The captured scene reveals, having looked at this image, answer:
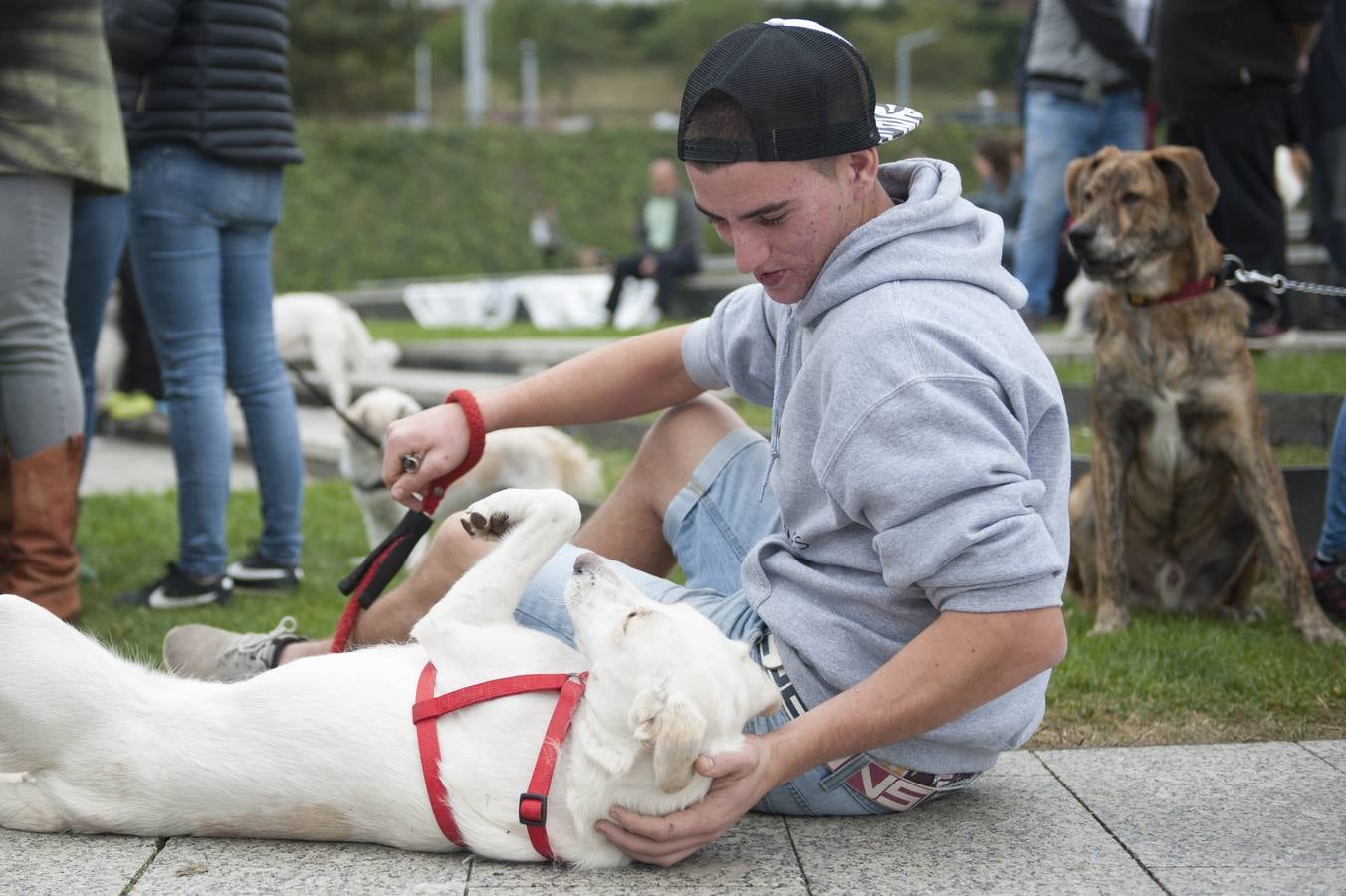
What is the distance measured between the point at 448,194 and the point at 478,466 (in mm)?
19491

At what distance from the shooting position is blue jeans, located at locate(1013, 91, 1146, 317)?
758cm

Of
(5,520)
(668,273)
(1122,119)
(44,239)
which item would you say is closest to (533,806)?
(44,239)

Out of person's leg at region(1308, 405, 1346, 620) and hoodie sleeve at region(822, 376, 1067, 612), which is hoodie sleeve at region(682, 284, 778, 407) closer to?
hoodie sleeve at region(822, 376, 1067, 612)

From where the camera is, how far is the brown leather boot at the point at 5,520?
164 inches

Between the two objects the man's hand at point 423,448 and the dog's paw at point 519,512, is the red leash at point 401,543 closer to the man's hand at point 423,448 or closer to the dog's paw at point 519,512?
the man's hand at point 423,448

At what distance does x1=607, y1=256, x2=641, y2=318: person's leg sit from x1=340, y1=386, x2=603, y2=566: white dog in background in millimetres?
9194

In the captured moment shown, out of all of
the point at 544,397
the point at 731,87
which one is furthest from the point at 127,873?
the point at 731,87

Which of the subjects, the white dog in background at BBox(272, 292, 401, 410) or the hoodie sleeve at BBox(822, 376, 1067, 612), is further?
the white dog in background at BBox(272, 292, 401, 410)

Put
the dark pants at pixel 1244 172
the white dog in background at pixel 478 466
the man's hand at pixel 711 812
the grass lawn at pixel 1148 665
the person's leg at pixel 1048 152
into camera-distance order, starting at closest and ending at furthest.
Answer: the man's hand at pixel 711 812
the grass lawn at pixel 1148 665
the white dog in background at pixel 478 466
the dark pants at pixel 1244 172
the person's leg at pixel 1048 152

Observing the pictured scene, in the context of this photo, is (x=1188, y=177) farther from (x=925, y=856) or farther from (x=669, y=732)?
(x=669, y=732)

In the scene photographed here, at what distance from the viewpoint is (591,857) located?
244cm

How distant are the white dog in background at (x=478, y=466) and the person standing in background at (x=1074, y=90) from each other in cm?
328

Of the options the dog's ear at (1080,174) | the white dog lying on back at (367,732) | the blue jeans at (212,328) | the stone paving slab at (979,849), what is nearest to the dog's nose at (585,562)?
the white dog lying on back at (367,732)

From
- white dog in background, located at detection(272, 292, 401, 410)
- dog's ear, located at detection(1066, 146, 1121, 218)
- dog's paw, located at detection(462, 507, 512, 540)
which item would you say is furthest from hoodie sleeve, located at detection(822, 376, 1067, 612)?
white dog in background, located at detection(272, 292, 401, 410)
